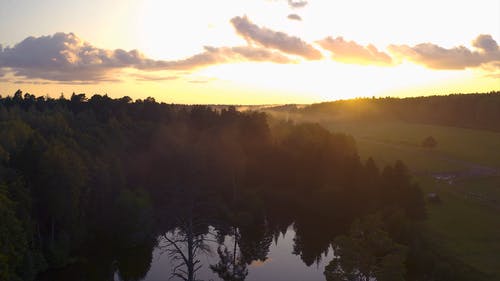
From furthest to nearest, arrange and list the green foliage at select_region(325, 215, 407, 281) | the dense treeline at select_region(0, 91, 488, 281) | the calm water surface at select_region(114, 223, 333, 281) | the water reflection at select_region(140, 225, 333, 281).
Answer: the calm water surface at select_region(114, 223, 333, 281) < the water reflection at select_region(140, 225, 333, 281) < the dense treeline at select_region(0, 91, 488, 281) < the green foliage at select_region(325, 215, 407, 281)

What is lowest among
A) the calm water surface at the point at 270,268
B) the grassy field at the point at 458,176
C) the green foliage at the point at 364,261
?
the calm water surface at the point at 270,268

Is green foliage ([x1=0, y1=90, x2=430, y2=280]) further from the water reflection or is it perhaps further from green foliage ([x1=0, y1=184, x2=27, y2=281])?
the water reflection

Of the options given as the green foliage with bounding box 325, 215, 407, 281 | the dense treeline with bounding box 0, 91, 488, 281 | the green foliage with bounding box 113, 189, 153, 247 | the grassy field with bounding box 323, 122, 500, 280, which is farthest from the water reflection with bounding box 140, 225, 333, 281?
the grassy field with bounding box 323, 122, 500, 280

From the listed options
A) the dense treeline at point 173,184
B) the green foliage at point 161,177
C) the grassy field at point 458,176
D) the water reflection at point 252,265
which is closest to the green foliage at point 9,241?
the dense treeline at point 173,184

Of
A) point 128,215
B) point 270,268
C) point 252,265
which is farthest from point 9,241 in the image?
point 270,268

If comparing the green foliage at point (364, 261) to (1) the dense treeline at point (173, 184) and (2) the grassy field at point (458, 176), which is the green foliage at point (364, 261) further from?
(2) the grassy field at point (458, 176)

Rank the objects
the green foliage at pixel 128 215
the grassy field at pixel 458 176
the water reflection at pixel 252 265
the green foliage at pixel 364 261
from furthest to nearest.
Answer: the green foliage at pixel 128 215 < the grassy field at pixel 458 176 < the water reflection at pixel 252 265 < the green foliage at pixel 364 261
